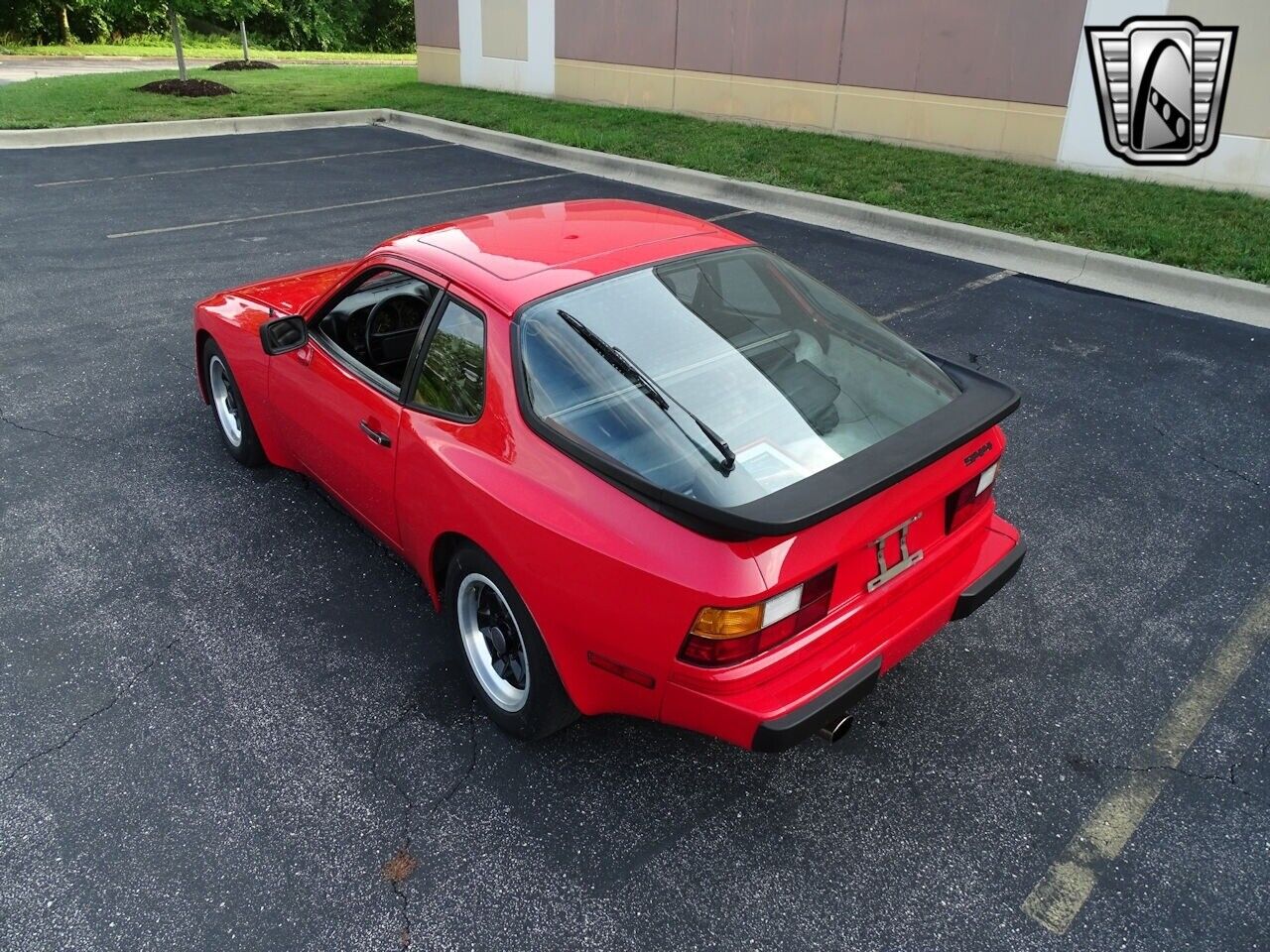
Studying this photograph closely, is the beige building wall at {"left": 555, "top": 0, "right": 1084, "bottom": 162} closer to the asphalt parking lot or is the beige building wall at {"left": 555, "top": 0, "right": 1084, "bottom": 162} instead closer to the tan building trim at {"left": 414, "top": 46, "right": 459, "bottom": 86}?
the tan building trim at {"left": 414, "top": 46, "right": 459, "bottom": 86}

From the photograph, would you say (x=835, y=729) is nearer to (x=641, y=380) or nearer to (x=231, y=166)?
(x=641, y=380)

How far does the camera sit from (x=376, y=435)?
3500mm

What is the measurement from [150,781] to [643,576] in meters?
1.86

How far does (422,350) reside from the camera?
3.33 m

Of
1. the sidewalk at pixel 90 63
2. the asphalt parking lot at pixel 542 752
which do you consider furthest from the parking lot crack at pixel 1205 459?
the sidewalk at pixel 90 63

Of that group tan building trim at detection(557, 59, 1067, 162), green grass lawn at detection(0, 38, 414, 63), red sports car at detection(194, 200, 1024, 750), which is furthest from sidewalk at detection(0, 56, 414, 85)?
red sports car at detection(194, 200, 1024, 750)

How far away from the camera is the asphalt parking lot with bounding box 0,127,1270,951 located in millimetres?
2629

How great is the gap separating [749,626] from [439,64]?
20.6 m

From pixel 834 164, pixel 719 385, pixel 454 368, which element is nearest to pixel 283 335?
pixel 454 368

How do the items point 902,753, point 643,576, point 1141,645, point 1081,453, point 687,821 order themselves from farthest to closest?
point 1081,453 → point 1141,645 → point 902,753 → point 687,821 → point 643,576

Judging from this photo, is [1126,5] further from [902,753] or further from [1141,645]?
[902,753]

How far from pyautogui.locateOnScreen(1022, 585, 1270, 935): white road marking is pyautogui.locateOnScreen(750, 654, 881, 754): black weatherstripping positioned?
0.76 m

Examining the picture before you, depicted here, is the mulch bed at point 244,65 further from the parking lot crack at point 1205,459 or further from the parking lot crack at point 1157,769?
the parking lot crack at point 1157,769

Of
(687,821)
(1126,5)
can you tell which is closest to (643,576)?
(687,821)
